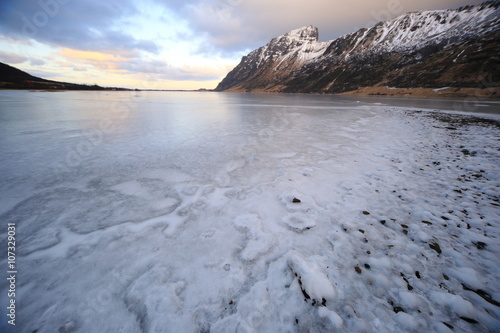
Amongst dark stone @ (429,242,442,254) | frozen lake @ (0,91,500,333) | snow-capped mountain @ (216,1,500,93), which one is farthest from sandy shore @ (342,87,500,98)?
dark stone @ (429,242,442,254)

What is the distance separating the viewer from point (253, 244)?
Result: 3270 mm

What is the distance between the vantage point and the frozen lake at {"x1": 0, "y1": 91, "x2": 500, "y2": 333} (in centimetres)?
222

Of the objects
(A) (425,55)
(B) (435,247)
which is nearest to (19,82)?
(B) (435,247)

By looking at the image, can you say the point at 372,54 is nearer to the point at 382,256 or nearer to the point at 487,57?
the point at 487,57

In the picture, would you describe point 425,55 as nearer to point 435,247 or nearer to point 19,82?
point 435,247

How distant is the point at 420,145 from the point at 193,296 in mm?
10714

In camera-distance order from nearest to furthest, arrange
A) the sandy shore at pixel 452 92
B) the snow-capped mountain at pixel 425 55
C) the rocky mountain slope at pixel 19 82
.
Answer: the sandy shore at pixel 452 92, the snow-capped mountain at pixel 425 55, the rocky mountain slope at pixel 19 82

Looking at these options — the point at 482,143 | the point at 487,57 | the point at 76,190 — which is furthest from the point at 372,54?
the point at 76,190

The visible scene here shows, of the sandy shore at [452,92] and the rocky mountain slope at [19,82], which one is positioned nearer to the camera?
the sandy shore at [452,92]

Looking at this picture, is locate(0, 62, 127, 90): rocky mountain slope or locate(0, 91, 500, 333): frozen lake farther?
locate(0, 62, 127, 90): rocky mountain slope

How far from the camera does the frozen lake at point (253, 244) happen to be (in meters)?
2.22

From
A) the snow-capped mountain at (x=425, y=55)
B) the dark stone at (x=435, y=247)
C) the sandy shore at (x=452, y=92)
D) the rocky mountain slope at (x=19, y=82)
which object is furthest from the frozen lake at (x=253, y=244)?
the rocky mountain slope at (x=19, y=82)

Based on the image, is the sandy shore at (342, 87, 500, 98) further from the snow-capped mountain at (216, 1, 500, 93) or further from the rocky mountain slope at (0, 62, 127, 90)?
the rocky mountain slope at (0, 62, 127, 90)

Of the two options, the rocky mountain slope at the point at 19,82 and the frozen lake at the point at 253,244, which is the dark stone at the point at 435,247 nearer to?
the frozen lake at the point at 253,244
